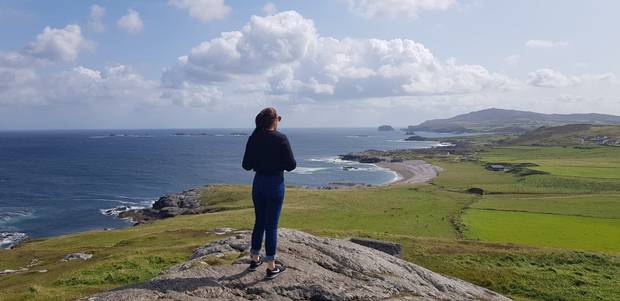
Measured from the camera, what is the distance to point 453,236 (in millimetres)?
56188

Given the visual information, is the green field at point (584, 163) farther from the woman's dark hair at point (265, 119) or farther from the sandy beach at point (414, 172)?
the woman's dark hair at point (265, 119)

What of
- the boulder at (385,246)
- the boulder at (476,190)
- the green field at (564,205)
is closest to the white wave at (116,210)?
the green field at (564,205)

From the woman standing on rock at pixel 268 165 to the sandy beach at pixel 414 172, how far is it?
12933cm

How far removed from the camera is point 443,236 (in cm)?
5628

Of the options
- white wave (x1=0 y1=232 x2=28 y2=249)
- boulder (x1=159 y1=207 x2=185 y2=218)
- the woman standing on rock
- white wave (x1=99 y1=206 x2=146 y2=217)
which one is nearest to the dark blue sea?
white wave (x1=0 y1=232 x2=28 y2=249)

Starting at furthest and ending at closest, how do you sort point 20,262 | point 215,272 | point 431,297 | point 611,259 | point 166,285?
point 20,262 < point 611,259 < point 431,297 < point 215,272 < point 166,285

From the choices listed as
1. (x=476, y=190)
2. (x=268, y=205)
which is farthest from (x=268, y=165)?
(x=476, y=190)

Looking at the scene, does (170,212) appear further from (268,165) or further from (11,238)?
(268,165)

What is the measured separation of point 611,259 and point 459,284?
18373mm

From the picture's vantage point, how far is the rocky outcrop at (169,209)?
3839 inches

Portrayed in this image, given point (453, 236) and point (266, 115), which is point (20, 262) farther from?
point (453, 236)

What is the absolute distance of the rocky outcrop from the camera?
9750 centimetres

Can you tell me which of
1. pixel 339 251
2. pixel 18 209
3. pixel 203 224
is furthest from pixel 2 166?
pixel 339 251

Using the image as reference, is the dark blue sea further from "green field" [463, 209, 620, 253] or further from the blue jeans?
the blue jeans
